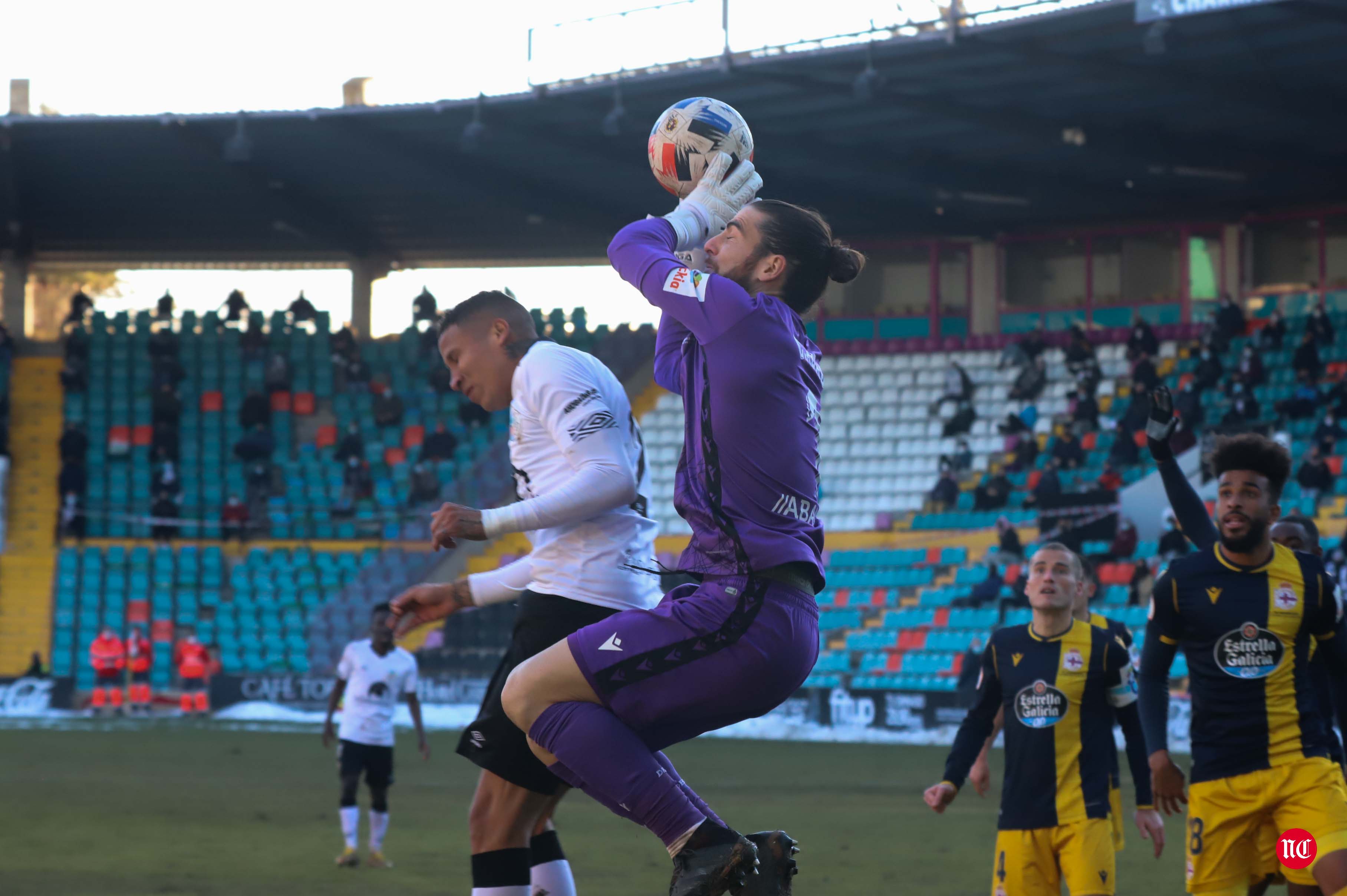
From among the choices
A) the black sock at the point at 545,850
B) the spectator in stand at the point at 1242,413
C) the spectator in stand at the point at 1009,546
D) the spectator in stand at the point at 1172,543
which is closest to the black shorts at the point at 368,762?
the black sock at the point at 545,850

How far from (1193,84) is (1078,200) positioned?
6866 mm

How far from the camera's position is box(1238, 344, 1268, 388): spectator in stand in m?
24.3

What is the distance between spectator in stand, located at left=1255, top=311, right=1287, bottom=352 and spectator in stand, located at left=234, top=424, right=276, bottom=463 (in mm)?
16966

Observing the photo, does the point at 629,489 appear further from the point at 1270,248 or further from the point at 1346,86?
the point at 1270,248

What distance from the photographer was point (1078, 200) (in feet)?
93.0

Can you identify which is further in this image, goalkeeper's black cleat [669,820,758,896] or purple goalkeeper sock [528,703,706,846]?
purple goalkeeper sock [528,703,706,846]

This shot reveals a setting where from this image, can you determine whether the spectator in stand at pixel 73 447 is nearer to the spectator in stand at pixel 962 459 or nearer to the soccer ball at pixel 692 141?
the spectator in stand at pixel 962 459

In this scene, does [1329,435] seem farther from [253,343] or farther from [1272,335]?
[253,343]

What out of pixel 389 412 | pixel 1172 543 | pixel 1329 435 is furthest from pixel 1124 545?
pixel 389 412

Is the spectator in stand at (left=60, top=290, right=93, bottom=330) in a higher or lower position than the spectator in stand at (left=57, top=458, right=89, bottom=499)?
higher

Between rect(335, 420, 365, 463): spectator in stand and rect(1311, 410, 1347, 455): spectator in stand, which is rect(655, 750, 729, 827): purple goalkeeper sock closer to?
rect(1311, 410, 1347, 455): spectator in stand

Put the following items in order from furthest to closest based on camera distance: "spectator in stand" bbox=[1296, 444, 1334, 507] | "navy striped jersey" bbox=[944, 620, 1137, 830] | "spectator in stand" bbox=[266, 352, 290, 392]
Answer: "spectator in stand" bbox=[266, 352, 290, 392], "spectator in stand" bbox=[1296, 444, 1334, 507], "navy striped jersey" bbox=[944, 620, 1137, 830]

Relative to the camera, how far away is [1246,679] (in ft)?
19.0

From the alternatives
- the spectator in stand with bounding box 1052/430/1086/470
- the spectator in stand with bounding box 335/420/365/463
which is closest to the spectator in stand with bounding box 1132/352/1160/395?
the spectator in stand with bounding box 1052/430/1086/470
